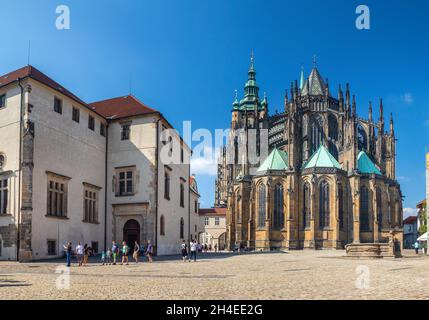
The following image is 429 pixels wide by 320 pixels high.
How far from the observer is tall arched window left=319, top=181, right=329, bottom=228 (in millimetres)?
60219

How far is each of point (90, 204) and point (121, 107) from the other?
9.12m

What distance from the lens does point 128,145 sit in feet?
125

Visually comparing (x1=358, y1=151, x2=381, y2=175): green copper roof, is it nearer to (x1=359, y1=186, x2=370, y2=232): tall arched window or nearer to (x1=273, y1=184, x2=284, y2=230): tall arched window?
(x1=359, y1=186, x2=370, y2=232): tall arched window

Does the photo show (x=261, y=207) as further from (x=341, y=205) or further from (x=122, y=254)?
(x=122, y=254)

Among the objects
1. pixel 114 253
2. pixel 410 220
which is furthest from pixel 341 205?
pixel 410 220

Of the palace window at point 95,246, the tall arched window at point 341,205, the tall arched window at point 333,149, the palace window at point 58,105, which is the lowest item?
the palace window at point 95,246

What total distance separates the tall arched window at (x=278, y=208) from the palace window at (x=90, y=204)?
30765mm

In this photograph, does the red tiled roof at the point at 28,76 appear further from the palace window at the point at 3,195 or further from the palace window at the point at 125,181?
the palace window at the point at 125,181

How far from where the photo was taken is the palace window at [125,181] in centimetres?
3753

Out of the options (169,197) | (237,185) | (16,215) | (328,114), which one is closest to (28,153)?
(16,215)

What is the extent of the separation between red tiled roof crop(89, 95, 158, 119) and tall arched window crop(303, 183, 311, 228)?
1115 inches

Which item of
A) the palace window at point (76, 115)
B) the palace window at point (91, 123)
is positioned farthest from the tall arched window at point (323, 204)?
the palace window at point (76, 115)

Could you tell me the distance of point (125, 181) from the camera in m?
37.8

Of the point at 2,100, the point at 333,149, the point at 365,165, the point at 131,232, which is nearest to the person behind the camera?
the point at 2,100
